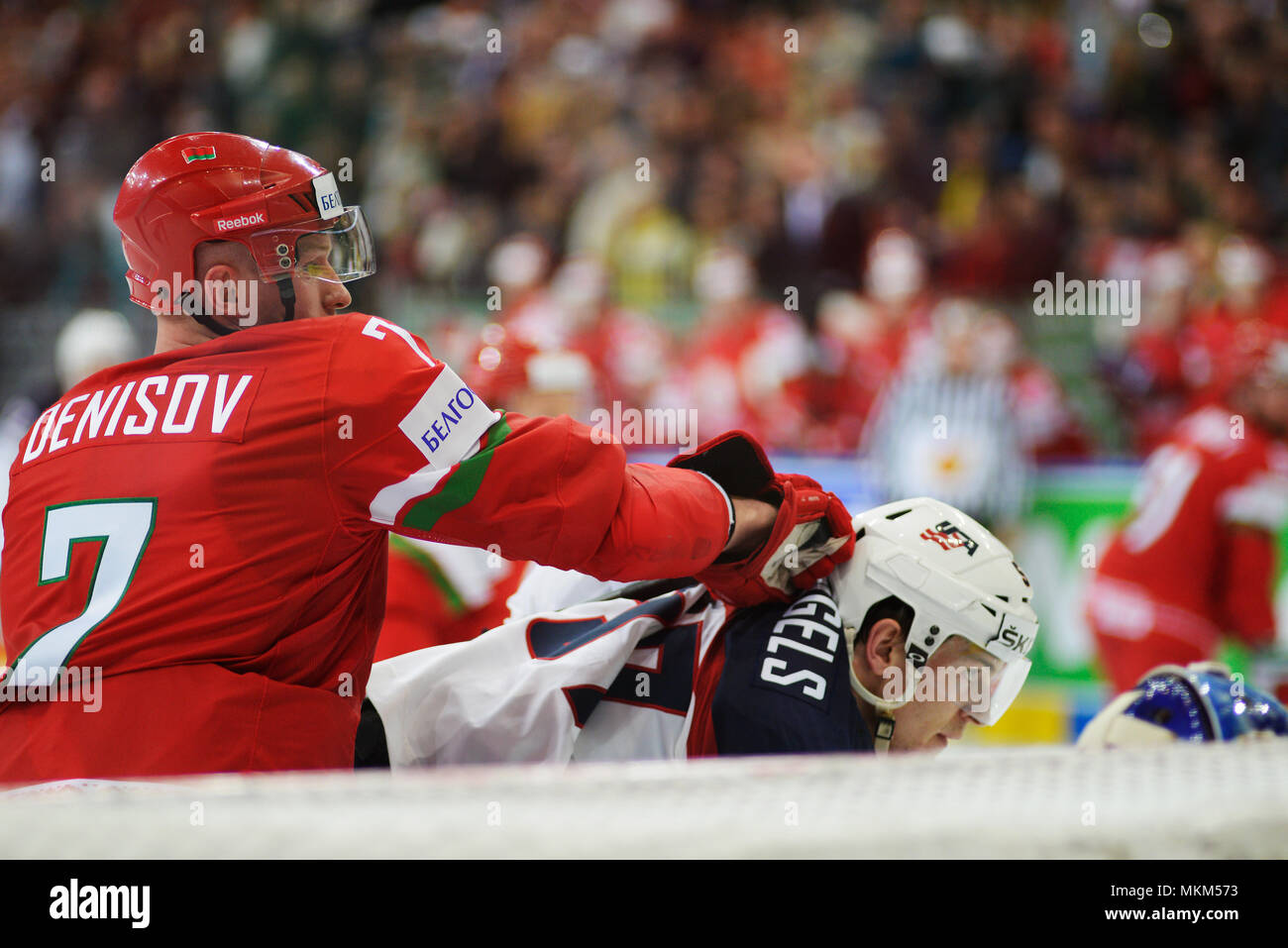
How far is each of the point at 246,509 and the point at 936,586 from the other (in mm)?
1242

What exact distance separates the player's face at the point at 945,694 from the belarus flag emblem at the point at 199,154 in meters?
1.59

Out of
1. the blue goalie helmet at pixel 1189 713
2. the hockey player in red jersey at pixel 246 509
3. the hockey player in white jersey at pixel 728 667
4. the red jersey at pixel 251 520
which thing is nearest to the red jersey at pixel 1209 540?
the blue goalie helmet at pixel 1189 713

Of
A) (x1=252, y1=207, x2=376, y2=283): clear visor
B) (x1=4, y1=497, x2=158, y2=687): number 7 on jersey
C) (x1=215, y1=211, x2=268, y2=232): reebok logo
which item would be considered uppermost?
(x1=215, y1=211, x2=268, y2=232): reebok logo

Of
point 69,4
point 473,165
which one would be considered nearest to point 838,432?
point 473,165

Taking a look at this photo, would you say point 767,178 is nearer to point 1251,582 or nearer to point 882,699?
point 1251,582

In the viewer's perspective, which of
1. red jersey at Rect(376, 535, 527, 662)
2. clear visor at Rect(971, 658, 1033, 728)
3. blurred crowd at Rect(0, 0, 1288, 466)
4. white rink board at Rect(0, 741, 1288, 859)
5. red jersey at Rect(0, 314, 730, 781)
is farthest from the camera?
blurred crowd at Rect(0, 0, 1288, 466)

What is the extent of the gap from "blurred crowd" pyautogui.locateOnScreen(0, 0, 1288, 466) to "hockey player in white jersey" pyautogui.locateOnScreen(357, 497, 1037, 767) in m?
4.15

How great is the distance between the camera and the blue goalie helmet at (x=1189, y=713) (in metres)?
2.64

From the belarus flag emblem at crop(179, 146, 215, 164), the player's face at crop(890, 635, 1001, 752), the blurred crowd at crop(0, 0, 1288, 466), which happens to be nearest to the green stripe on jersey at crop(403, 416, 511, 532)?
the belarus flag emblem at crop(179, 146, 215, 164)

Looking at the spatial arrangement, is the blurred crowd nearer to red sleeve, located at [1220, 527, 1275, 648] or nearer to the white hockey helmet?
red sleeve, located at [1220, 527, 1275, 648]

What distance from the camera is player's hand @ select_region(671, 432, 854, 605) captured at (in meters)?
2.30

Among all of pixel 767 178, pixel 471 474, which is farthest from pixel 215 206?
pixel 767 178

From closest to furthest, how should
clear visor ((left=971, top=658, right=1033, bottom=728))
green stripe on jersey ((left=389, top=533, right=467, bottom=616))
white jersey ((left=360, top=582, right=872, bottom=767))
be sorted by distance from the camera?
white jersey ((left=360, top=582, right=872, bottom=767))
clear visor ((left=971, top=658, right=1033, bottom=728))
green stripe on jersey ((left=389, top=533, right=467, bottom=616))
